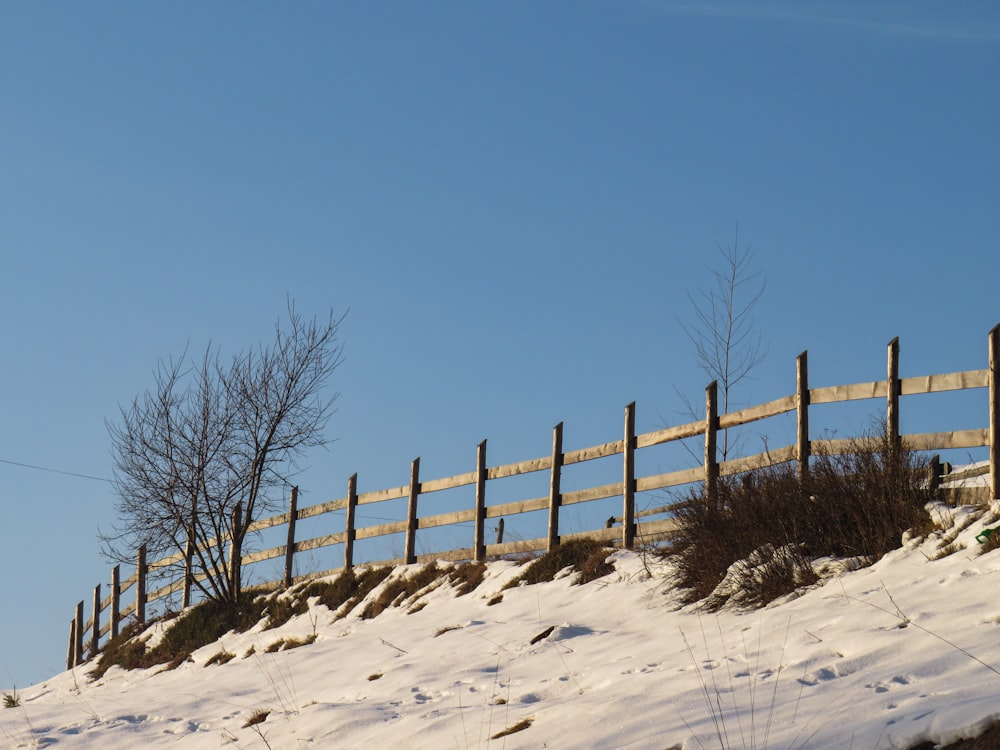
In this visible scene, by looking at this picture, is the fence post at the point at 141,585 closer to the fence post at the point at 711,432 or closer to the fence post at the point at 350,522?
the fence post at the point at 350,522

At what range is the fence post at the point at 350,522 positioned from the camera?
18.5m

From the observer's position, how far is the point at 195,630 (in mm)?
19484

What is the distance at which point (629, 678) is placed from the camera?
6.90 m

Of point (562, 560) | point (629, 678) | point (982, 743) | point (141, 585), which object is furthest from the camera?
point (141, 585)

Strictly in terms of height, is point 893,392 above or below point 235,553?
above

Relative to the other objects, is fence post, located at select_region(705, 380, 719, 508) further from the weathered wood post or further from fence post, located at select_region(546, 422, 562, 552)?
the weathered wood post

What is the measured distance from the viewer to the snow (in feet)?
17.3

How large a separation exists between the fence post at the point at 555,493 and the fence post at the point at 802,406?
152 inches

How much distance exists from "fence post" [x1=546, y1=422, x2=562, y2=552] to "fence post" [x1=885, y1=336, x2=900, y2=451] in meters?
5.09

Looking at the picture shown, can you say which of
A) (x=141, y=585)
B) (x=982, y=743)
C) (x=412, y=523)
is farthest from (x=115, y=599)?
(x=982, y=743)

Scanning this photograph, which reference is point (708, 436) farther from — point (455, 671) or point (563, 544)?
point (455, 671)

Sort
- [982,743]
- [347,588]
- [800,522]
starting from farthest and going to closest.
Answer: [347,588] → [800,522] → [982,743]

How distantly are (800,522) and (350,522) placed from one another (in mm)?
10893

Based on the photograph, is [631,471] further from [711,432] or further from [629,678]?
[629,678]
